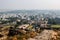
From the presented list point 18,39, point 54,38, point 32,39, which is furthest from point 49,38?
point 18,39

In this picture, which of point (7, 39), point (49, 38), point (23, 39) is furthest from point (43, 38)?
point (7, 39)

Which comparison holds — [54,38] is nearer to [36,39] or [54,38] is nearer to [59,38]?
[59,38]

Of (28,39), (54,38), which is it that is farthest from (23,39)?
(54,38)

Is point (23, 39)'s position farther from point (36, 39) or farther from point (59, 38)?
point (59, 38)

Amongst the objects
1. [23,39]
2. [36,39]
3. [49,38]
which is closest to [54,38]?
[49,38]

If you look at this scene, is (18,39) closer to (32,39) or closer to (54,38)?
(32,39)

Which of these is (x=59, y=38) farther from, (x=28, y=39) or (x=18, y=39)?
(x=18, y=39)
